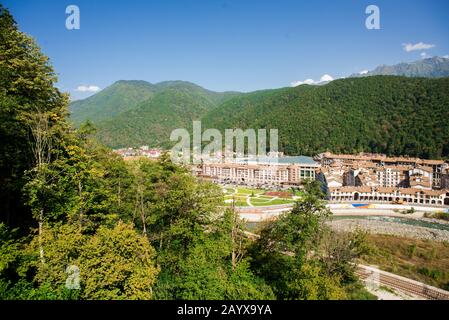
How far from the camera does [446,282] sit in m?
13.7

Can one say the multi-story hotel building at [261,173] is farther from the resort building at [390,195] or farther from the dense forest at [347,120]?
the dense forest at [347,120]

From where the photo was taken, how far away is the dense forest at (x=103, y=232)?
6.06 m

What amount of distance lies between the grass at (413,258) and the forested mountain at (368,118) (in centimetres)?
4904

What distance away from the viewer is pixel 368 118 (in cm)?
8481

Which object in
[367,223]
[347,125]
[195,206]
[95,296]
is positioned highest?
[347,125]

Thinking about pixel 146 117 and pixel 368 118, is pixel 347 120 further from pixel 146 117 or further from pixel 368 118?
pixel 146 117

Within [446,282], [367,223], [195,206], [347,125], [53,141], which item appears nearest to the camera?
[53,141]

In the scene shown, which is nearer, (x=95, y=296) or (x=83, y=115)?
(x=95, y=296)

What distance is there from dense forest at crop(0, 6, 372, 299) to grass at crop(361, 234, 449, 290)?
392 centimetres

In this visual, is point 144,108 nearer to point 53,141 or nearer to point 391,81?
point 391,81

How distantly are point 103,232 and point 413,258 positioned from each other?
760 inches

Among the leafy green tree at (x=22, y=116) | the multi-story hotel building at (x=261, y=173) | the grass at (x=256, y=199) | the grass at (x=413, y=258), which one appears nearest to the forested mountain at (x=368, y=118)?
the multi-story hotel building at (x=261, y=173)
